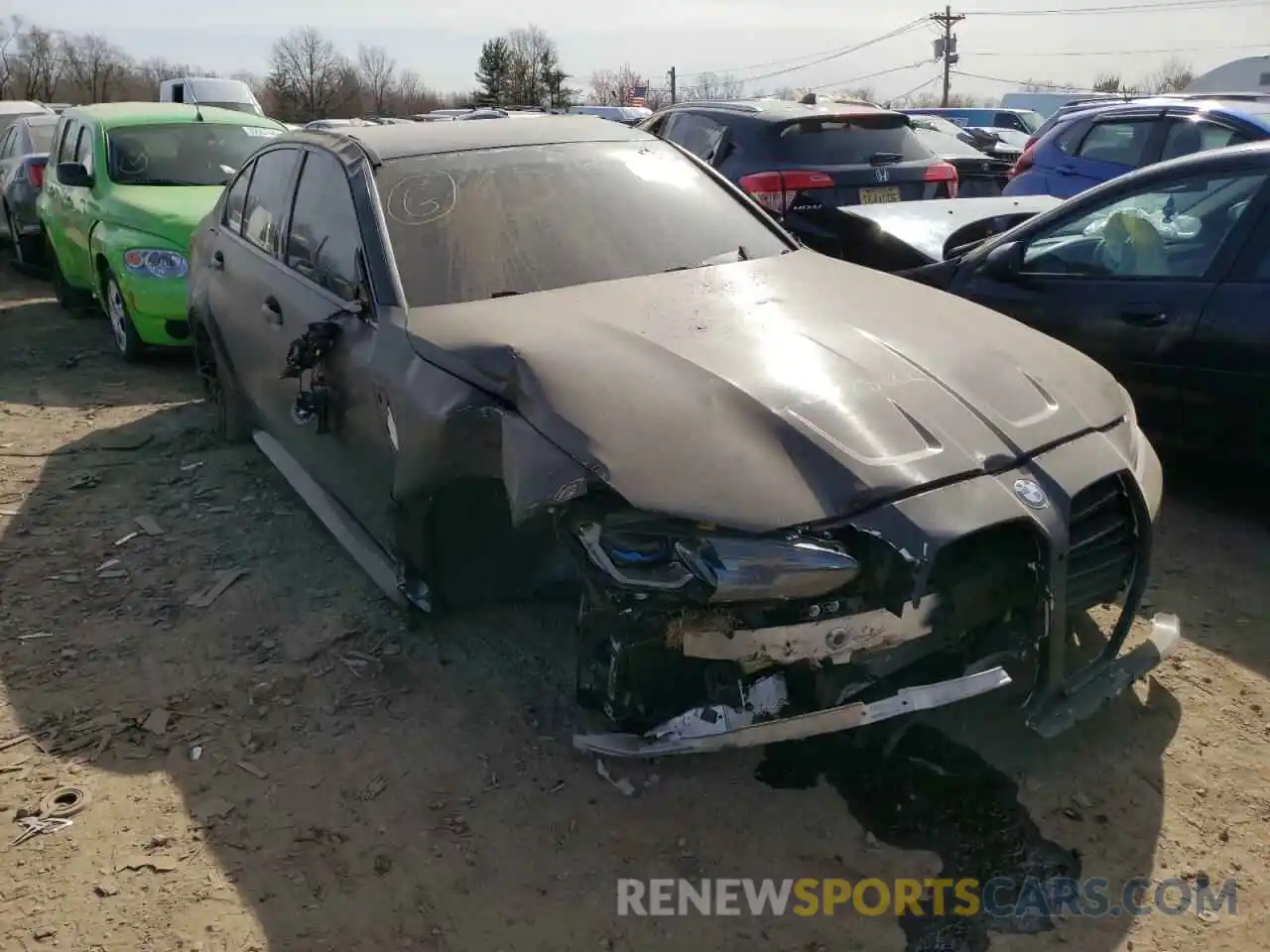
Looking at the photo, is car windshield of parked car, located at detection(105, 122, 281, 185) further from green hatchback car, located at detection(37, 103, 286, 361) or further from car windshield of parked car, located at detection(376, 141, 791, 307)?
car windshield of parked car, located at detection(376, 141, 791, 307)

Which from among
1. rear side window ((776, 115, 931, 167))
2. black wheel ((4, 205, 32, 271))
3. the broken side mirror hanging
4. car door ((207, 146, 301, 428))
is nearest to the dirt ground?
the broken side mirror hanging

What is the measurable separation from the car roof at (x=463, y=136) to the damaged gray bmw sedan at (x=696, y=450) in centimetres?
3

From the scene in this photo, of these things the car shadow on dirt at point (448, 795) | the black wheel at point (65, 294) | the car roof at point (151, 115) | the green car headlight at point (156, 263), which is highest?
the car roof at point (151, 115)

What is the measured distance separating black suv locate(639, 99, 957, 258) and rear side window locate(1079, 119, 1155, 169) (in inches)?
65.9

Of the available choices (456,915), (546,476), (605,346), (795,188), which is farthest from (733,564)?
(795,188)

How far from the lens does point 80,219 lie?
767 cm

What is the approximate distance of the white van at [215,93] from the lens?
17625 mm

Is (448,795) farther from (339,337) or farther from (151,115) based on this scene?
(151,115)

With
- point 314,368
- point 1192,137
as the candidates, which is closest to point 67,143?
point 314,368

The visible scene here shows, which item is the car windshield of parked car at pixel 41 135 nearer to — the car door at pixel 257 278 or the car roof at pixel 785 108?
the car roof at pixel 785 108

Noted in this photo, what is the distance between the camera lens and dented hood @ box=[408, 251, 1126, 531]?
2.48 meters

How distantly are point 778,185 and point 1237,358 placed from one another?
3.62m

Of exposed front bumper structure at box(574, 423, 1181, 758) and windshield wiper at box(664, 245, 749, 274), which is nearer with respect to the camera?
exposed front bumper structure at box(574, 423, 1181, 758)

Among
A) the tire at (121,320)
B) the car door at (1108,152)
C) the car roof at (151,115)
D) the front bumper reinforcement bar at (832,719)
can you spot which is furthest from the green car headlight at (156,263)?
the car door at (1108,152)
